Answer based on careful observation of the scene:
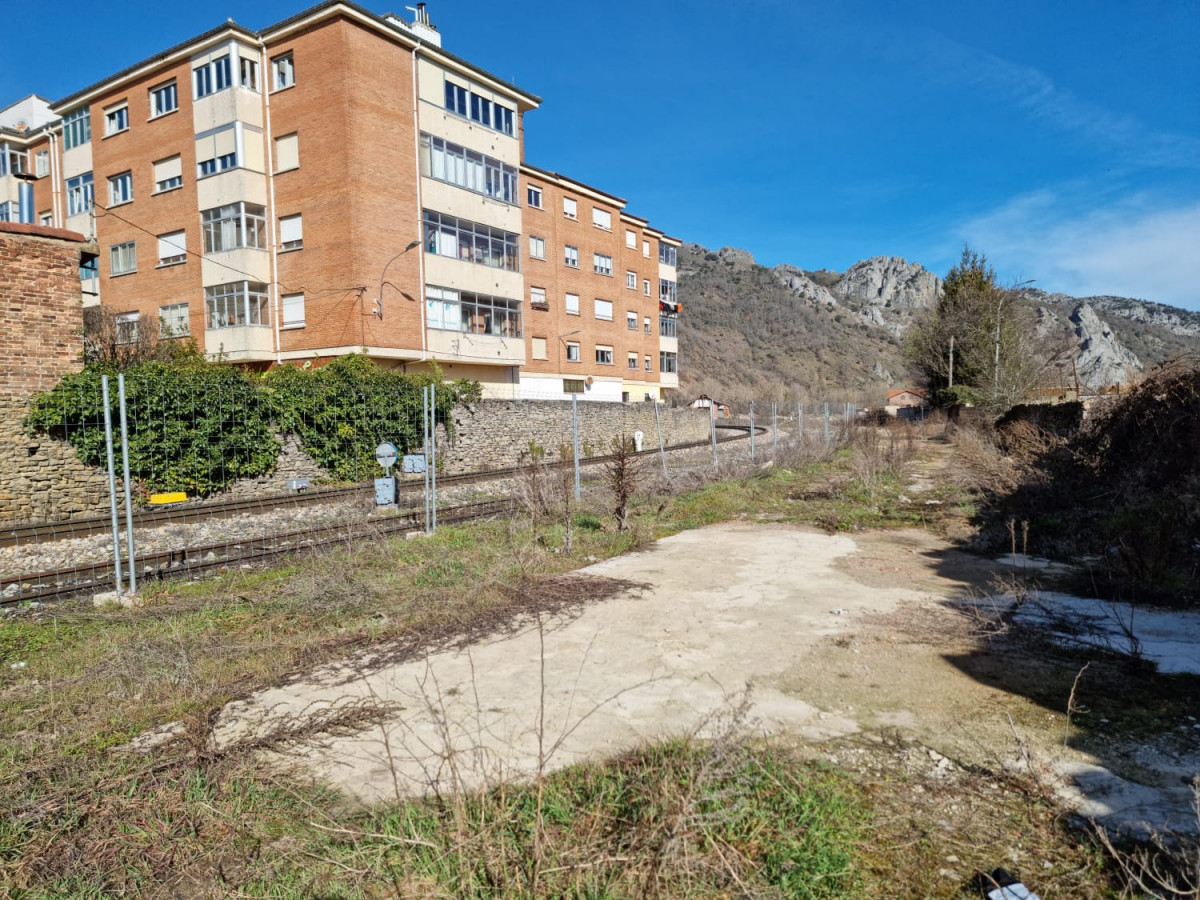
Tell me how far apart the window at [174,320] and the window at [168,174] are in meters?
5.06

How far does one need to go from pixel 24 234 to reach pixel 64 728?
46.5 ft

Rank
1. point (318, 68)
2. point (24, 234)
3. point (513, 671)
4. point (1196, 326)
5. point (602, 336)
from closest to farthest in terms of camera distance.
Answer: point (513, 671) < point (24, 234) < point (318, 68) < point (602, 336) < point (1196, 326)

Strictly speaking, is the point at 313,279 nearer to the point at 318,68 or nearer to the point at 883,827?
the point at 318,68

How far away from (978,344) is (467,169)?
26.8 metres

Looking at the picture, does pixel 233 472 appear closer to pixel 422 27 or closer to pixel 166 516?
pixel 166 516

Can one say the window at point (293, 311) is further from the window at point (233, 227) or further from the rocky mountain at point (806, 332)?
the rocky mountain at point (806, 332)

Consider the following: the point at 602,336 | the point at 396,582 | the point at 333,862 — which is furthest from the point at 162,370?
the point at 602,336

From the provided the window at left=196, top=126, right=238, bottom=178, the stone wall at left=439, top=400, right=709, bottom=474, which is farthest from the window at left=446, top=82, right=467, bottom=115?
the stone wall at left=439, top=400, right=709, bottom=474

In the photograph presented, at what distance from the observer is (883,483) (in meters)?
15.8

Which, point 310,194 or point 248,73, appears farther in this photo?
point 248,73

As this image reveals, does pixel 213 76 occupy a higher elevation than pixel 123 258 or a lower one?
higher

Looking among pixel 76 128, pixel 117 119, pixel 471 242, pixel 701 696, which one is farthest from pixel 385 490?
pixel 76 128

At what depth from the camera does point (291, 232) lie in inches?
1088

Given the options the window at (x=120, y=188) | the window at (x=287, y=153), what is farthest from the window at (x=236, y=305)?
the window at (x=120, y=188)
